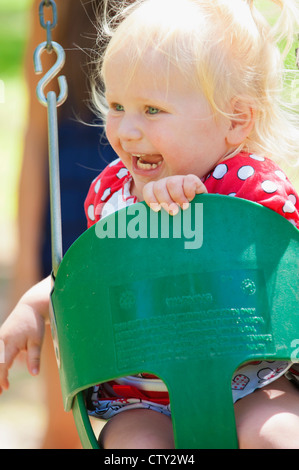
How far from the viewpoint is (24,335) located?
1201 mm

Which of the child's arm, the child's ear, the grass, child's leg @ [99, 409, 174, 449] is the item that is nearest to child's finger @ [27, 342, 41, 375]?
the child's arm

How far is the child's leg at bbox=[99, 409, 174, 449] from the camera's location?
1006 millimetres

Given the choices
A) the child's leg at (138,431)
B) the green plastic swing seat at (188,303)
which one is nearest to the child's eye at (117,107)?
the green plastic swing seat at (188,303)

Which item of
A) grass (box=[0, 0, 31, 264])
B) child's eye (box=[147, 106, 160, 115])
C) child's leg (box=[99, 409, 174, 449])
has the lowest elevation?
child's leg (box=[99, 409, 174, 449])

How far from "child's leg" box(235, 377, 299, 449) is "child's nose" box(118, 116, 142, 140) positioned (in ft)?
1.33

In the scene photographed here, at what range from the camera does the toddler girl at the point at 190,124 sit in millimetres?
1069

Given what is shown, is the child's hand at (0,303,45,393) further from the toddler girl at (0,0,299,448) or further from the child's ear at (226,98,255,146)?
the child's ear at (226,98,255,146)

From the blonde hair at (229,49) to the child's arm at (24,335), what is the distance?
0.41m

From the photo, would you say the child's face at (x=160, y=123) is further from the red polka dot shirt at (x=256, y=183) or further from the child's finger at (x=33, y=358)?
the child's finger at (x=33, y=358)

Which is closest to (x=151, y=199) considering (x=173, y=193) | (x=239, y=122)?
(x=173, y=193)

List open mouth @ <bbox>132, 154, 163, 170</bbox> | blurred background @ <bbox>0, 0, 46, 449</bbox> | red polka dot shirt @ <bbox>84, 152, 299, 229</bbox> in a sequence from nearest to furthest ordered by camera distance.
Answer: red polka dot shirt @ <bbox>84, 152, 299, 229</bbox>, open mouth @ <bbox>132, 154, 163, 170</bbox>, blurred background @ <bbox>0, 0, 46, 449</bbox>

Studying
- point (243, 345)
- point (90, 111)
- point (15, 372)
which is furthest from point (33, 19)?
point (15, 372)

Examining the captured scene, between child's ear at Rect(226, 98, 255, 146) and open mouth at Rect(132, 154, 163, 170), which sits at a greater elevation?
child's ear at Rect(226, 98, 255, 146)

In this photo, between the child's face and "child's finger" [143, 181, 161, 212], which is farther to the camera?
the child's face
